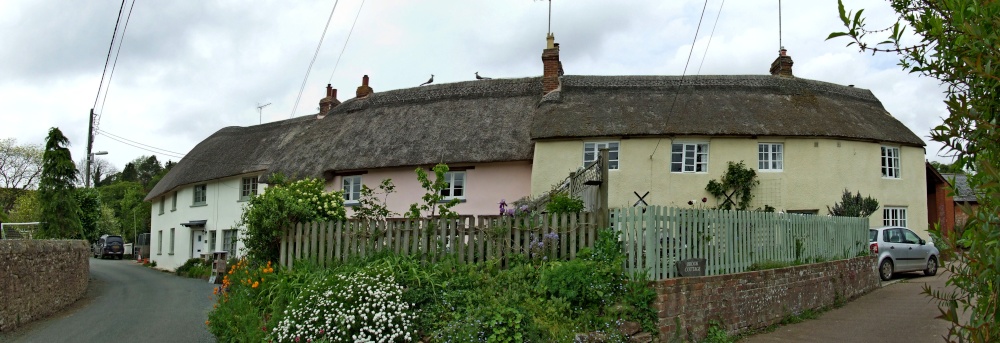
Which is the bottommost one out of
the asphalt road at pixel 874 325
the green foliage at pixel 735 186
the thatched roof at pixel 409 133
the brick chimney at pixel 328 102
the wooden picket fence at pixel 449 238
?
the asphalt road at pixel 874 325

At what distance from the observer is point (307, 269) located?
9.93 metres

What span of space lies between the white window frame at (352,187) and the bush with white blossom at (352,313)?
1615cm

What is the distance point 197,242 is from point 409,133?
45.1 feet

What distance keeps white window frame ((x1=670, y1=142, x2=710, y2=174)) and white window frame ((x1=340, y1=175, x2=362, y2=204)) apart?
1058 cm

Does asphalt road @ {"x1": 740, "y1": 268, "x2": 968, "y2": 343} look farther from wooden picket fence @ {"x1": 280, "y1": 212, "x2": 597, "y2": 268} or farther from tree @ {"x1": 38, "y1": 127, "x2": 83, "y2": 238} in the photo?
tree @ {"x1": 38, "y1": 127, "x2": 83, "y2": 238}

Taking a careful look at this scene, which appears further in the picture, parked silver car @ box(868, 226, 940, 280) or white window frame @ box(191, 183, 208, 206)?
white window frame @ box(191, 183, 208, 206)

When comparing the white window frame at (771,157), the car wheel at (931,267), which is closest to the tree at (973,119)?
the car wheel at (931,267)

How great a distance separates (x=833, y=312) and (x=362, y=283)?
26.5 ft

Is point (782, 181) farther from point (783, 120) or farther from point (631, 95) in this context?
point (631, 95)

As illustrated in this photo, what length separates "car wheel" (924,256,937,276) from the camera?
704 inches

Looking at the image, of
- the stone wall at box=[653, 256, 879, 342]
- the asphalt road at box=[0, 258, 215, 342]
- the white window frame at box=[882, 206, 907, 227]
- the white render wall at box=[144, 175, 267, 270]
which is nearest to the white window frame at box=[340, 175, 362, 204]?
the white render wall at box=[144, 175, 267, 270]

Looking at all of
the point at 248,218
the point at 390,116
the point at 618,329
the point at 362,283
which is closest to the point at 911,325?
the point at 618,329

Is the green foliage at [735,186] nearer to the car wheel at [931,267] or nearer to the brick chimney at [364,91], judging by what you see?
the car wheel at [931,267]

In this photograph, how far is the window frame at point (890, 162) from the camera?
22609 mm
